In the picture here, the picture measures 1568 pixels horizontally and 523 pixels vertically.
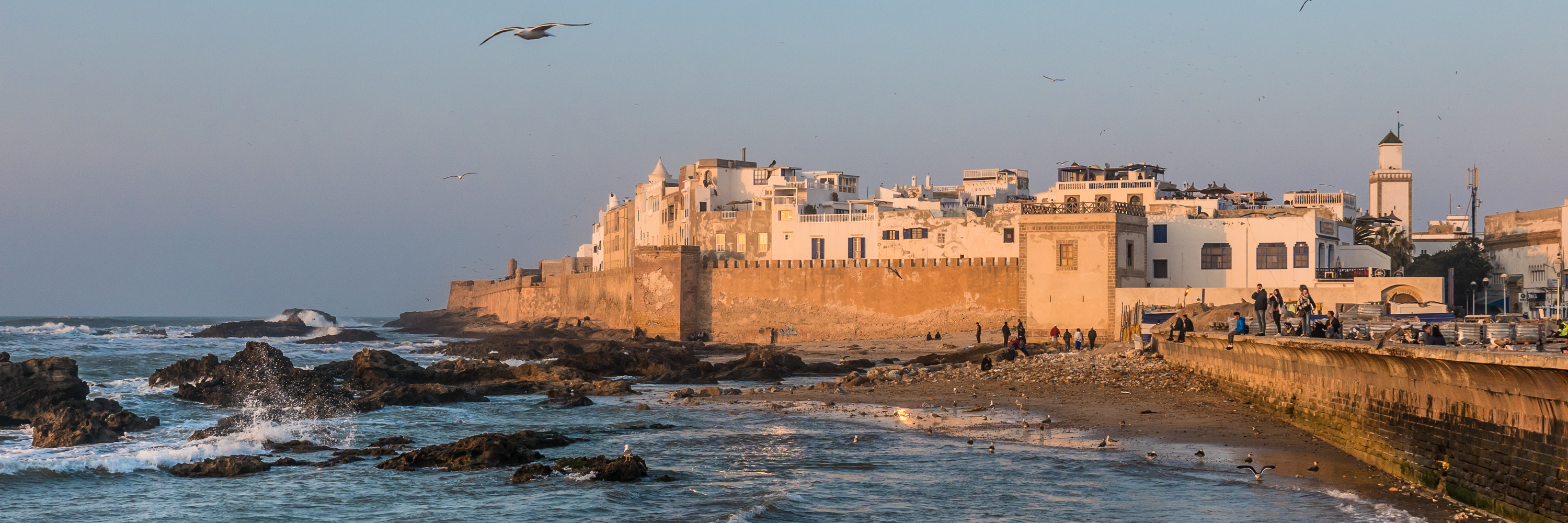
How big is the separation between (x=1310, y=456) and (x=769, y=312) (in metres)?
32.9

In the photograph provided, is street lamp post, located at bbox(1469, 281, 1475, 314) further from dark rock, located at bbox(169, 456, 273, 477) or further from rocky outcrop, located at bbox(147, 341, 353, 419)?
dark rock, located at bbox(169, 456, 273, 477)

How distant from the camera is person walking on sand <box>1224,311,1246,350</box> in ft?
64.1

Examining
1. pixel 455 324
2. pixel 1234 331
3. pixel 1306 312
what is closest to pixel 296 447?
pixel 1306 312

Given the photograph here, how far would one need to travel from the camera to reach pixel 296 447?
17.4m

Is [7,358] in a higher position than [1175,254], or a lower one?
lower

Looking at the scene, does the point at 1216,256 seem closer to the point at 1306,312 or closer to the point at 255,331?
the point at 1306,312

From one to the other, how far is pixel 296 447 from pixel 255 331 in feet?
189

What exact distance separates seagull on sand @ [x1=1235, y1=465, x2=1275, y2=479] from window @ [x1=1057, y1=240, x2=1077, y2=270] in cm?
2303

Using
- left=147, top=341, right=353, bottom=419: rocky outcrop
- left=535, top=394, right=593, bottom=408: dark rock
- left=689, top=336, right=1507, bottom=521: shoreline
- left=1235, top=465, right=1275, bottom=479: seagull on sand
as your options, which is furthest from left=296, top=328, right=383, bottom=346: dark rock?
left=1235, top=465, right=1275, bottom=479: seagull on sand

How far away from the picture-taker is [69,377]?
21.1m

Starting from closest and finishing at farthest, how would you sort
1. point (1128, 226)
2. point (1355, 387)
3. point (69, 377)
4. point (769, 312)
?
point (1355, 387) → point (69, 377) → point (1128, 226) → point (769, 312)

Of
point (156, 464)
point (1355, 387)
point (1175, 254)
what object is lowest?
point (156, 464)

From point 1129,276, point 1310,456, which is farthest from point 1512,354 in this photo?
point 1129,276

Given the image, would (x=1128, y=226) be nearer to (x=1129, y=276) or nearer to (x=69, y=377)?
(x=1129, y=276)
